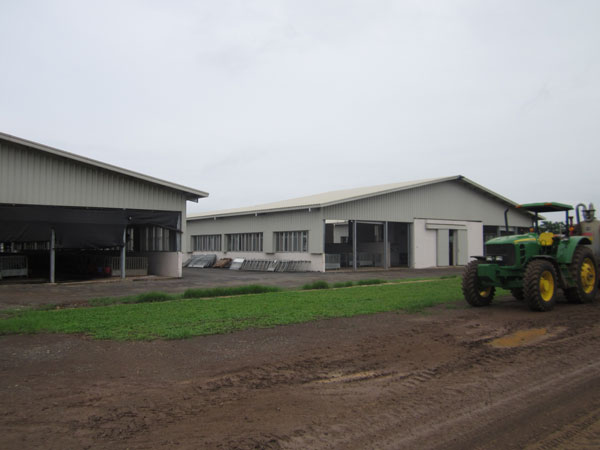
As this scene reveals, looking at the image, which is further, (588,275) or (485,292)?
(588,275)

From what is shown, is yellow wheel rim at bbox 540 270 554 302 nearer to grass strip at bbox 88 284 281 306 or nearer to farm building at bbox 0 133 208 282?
grass strip at bbox 88 284 281 306

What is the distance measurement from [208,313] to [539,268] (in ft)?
24.4

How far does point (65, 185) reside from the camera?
1983cm

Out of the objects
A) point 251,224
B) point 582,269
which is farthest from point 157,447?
point 251,224

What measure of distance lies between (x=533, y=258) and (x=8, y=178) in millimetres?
19255

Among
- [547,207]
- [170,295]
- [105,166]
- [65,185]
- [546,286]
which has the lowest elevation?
[170,295]

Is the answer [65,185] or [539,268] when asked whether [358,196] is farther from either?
[539,268]

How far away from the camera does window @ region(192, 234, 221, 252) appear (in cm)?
3749

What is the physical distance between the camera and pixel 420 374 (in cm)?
590

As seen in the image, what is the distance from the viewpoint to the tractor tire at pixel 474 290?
11.2 metres

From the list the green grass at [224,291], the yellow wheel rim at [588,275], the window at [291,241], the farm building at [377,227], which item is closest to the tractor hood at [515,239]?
the yellow wheel rim at [588,275]

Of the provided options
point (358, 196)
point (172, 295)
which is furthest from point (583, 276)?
point (358, 196)

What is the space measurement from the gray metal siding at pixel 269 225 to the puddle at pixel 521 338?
1870 centimetres

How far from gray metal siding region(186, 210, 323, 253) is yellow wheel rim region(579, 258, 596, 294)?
16228mm
